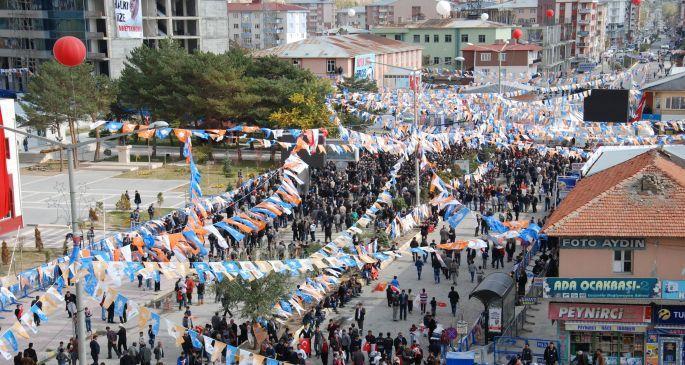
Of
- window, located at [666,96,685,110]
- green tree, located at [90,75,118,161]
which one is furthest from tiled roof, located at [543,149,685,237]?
green tree, located at [90,75,118,161]

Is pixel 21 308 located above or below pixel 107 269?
below

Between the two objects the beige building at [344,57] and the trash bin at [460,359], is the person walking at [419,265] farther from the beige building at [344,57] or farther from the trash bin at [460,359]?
the beige building at [344,57]

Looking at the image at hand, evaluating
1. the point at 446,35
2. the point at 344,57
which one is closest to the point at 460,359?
the point at 344,57

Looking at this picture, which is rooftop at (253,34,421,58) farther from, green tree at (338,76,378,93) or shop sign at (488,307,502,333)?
shop sign at (488,307,502,333)

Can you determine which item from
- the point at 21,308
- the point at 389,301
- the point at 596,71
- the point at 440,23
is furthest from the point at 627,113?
the point at 596,71

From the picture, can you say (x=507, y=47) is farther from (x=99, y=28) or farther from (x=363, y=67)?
(x=99, y=28)

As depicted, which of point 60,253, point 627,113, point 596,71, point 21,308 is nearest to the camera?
point 21,308

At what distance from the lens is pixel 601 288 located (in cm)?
2152

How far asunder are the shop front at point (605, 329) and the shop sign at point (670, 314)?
0.22 metres

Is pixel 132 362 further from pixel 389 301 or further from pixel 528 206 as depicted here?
pixel 528 206

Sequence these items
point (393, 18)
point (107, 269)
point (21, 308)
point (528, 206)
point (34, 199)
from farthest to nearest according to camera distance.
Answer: point (393, 18), point (34, 199), point (528, 206), point (21, 308), point (107, 269)

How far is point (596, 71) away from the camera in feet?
393

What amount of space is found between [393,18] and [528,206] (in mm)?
124547

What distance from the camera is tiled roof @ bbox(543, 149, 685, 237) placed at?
70.3 feet
